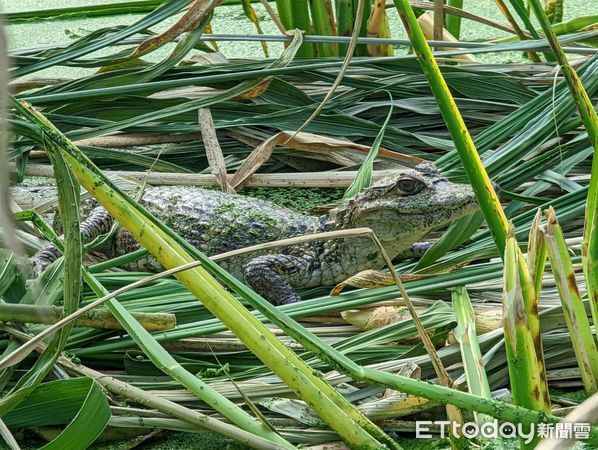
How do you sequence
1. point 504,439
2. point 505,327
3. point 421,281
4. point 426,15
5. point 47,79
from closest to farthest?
point 505,327
point 504,439
point 421,281
point 47,79
point 426,15

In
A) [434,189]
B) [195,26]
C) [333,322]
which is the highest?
[195,26]

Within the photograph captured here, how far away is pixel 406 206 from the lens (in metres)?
2.56

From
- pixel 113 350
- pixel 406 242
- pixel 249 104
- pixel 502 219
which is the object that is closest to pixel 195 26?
pixel 249 104

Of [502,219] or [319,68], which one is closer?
[502,219]

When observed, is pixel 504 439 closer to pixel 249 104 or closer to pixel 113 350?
pixel 113 350

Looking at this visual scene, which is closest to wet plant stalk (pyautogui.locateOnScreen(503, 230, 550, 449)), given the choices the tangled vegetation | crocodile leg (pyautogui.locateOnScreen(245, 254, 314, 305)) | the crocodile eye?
the tangled vegetation

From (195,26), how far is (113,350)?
3.44 feet

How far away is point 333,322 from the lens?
7.33 ft

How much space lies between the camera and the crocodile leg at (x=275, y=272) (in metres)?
2.64

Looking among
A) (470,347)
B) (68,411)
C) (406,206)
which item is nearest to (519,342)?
(470,347)

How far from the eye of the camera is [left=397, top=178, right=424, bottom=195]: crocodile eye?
254cm

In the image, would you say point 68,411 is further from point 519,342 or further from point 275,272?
point 275,272
